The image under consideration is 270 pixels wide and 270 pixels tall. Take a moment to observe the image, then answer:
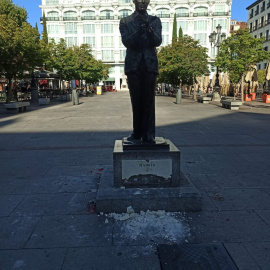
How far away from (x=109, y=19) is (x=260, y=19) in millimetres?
35809

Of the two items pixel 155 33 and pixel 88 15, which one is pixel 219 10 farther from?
pixel 155 33

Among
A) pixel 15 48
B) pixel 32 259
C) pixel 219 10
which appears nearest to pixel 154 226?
pixel 32 259

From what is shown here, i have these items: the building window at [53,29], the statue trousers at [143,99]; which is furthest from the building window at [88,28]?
the statue trousers at [143,99]

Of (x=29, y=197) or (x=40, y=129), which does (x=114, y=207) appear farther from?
(x=40, y=129)

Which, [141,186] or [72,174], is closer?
[141,186]

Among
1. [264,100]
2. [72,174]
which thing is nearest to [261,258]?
[72,174]

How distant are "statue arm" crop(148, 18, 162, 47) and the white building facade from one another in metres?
64.4

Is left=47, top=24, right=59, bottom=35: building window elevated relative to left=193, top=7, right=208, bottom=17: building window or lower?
lower

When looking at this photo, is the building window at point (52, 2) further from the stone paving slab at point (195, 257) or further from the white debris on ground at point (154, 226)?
the stone paving slab at point (195, 257)

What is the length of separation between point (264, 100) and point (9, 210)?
76.7 ft

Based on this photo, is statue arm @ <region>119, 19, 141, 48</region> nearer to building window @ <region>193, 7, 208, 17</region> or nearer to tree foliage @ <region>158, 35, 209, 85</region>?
tree foliage @ <region>158, 35, 209, 85</region>

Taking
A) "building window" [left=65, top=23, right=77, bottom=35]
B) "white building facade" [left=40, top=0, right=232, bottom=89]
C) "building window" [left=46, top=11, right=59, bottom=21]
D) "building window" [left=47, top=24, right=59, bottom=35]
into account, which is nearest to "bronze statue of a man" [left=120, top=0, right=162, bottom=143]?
"white building facade" [left=40, top=0, right=232, bottom=89]

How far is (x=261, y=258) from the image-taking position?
2.58 m

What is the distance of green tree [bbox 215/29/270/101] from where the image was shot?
62.2ft
